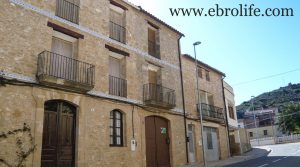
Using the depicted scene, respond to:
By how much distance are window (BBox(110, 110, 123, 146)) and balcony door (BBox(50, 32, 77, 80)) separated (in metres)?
3.21

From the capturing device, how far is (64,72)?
12.9 meters

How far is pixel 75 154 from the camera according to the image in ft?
40.8

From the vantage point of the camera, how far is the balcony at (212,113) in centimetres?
2300

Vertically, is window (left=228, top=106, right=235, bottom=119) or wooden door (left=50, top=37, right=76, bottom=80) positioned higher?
wooden door (left=50, top=37, right=76, bottom=80)

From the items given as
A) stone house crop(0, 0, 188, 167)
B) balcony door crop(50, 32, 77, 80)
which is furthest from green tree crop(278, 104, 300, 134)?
balcony door crop(50, 32, 77, 80)

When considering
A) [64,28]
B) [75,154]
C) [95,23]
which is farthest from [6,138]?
[95,23]

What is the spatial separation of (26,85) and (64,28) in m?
3.48

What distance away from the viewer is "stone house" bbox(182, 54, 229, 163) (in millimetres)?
21123

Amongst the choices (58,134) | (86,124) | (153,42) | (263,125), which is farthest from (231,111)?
(263,125)

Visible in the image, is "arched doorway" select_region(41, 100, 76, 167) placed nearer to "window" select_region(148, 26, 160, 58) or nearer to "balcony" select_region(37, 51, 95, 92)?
"balcony" select_region(37, 51, 95, 92)

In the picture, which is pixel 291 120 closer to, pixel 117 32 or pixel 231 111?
pixel 231 111

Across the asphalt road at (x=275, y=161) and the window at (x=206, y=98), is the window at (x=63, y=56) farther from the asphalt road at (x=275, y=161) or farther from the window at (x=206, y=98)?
the window at (x=206, y=98)

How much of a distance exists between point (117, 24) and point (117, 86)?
3783 mm

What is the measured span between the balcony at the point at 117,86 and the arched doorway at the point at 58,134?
2.73 metres
